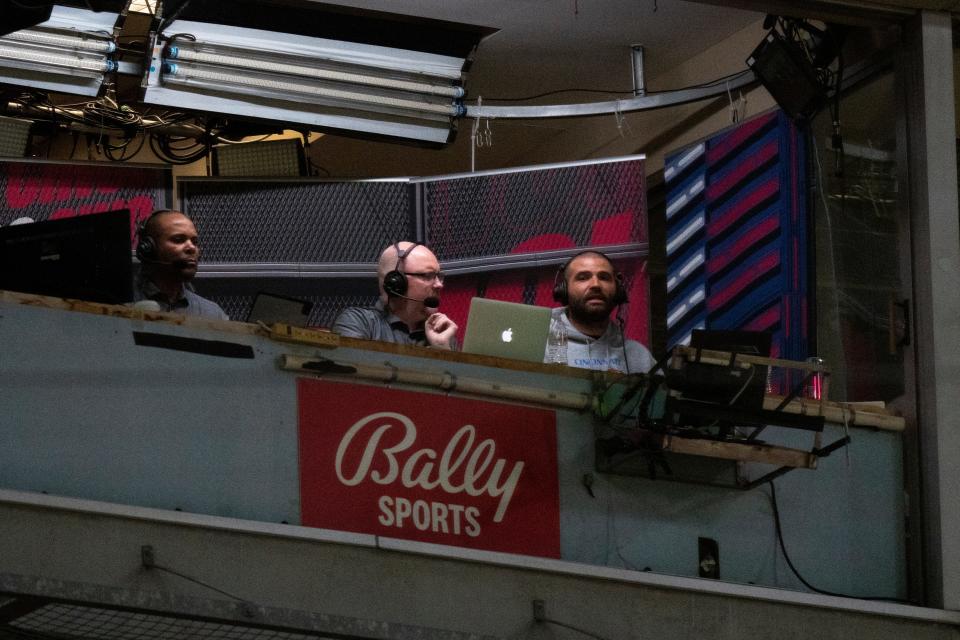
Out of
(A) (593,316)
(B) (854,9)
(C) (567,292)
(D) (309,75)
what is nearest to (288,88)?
(D) (309,75)

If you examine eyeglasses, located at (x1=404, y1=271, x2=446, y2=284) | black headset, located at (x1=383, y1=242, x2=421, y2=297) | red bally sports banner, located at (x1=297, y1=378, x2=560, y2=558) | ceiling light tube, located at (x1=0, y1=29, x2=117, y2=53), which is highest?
ceiling light tube, located at (x1=0, y1=29, x2=117, y2=53)

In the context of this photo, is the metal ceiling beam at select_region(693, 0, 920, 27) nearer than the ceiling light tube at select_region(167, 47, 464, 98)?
Yes

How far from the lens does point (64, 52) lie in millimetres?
5543

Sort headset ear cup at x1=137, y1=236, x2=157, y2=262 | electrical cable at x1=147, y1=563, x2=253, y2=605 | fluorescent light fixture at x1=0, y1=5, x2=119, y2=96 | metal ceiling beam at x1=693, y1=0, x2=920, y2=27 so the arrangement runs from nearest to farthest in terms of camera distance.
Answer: electrical cable at x1=147, y1=563, x2=253, y2=605 → metal ceiling beam at x1=693, y1=0, x2=920, y2=27 → headset ear cup at x1=137, y1=236, x2=157, y2=262 → fluorescent light fixture at x1=0, y1=5, x2=119, y2=96

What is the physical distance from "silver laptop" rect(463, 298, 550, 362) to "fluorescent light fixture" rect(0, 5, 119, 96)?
7.29ft

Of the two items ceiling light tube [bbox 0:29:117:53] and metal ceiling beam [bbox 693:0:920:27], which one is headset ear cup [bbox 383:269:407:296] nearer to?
metal ceiling beam [bbox 693:0:920:27]

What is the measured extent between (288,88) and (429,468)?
7.80ft

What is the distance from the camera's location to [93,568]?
3361mm

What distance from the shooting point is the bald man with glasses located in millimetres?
5027

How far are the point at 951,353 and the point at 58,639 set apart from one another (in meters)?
2.77

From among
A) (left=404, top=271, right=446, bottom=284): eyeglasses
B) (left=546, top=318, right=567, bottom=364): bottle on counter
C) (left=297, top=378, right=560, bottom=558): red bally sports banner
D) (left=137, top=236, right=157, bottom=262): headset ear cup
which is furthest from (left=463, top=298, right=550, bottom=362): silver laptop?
(left=137, top=236, right=157, bottom=262): headset ear cup

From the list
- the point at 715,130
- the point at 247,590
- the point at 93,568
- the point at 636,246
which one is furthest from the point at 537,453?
the point at 715,130

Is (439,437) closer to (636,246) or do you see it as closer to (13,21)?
(13,21)

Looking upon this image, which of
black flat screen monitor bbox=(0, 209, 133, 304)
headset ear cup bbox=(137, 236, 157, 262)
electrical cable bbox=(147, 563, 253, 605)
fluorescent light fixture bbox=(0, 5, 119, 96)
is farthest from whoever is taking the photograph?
fluorescent light fixture bbox=(0, 5, 119, 96)
